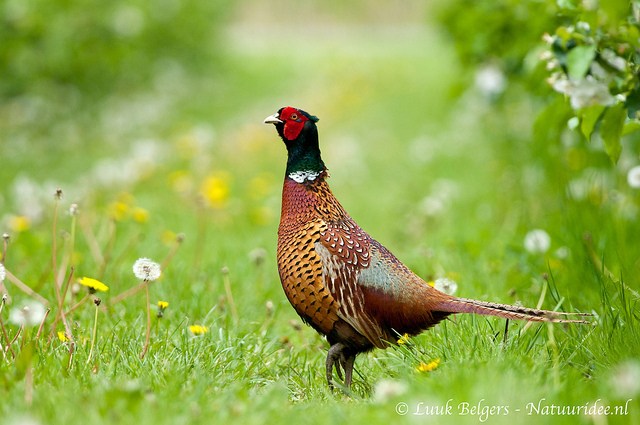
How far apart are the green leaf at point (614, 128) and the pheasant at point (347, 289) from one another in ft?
2.02

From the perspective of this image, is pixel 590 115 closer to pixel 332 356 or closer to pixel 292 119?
pixel 292 119

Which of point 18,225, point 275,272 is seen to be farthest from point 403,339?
point 18,225

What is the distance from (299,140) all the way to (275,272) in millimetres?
2149

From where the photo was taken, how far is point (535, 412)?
235cm

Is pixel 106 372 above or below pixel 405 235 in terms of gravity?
below

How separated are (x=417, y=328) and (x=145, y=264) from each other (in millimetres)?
1066

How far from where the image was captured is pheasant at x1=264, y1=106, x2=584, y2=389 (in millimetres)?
2990

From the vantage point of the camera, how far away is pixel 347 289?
9.86ft

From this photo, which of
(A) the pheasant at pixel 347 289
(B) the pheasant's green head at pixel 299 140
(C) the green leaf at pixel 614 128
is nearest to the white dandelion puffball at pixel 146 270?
(A) the pheasant at pixel 347 289

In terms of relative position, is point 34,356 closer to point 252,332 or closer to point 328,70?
point 252,332

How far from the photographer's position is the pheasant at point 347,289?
2.99m

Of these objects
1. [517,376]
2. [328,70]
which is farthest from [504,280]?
[328,70]

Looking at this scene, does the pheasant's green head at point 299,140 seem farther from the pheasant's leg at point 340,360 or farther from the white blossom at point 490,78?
the white blossom at point 490,78

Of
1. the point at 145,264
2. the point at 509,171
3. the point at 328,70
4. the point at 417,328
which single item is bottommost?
the point at 417,328
